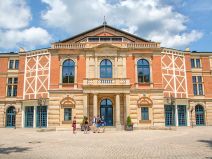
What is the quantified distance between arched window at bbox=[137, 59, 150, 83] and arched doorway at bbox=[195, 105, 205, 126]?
11597 millimetres

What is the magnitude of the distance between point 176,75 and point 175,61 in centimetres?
213

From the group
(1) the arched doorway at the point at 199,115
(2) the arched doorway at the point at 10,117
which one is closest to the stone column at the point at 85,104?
(2) the arched doorway at the point at 10,117

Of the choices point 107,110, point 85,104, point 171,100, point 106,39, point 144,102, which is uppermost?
point 106,39

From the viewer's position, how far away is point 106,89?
2831cm

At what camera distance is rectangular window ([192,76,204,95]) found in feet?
123

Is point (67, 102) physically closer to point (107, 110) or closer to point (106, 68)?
point (107, 110)

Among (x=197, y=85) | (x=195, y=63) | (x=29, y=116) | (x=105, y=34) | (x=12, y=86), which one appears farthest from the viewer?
(x=195, y=63)

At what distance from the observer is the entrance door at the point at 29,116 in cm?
3412

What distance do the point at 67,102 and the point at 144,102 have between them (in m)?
9.32

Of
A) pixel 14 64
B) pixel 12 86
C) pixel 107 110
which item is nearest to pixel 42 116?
pixel 12 86

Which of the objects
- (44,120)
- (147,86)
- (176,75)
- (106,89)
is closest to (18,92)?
(44,120)

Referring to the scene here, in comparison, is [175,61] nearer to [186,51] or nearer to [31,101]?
[186,51]

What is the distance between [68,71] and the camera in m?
30.7

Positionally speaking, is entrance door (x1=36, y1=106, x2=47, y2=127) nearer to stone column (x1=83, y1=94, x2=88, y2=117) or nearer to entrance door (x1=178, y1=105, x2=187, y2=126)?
stone column (x1=83, y1=94, x2=88, y2=117)
